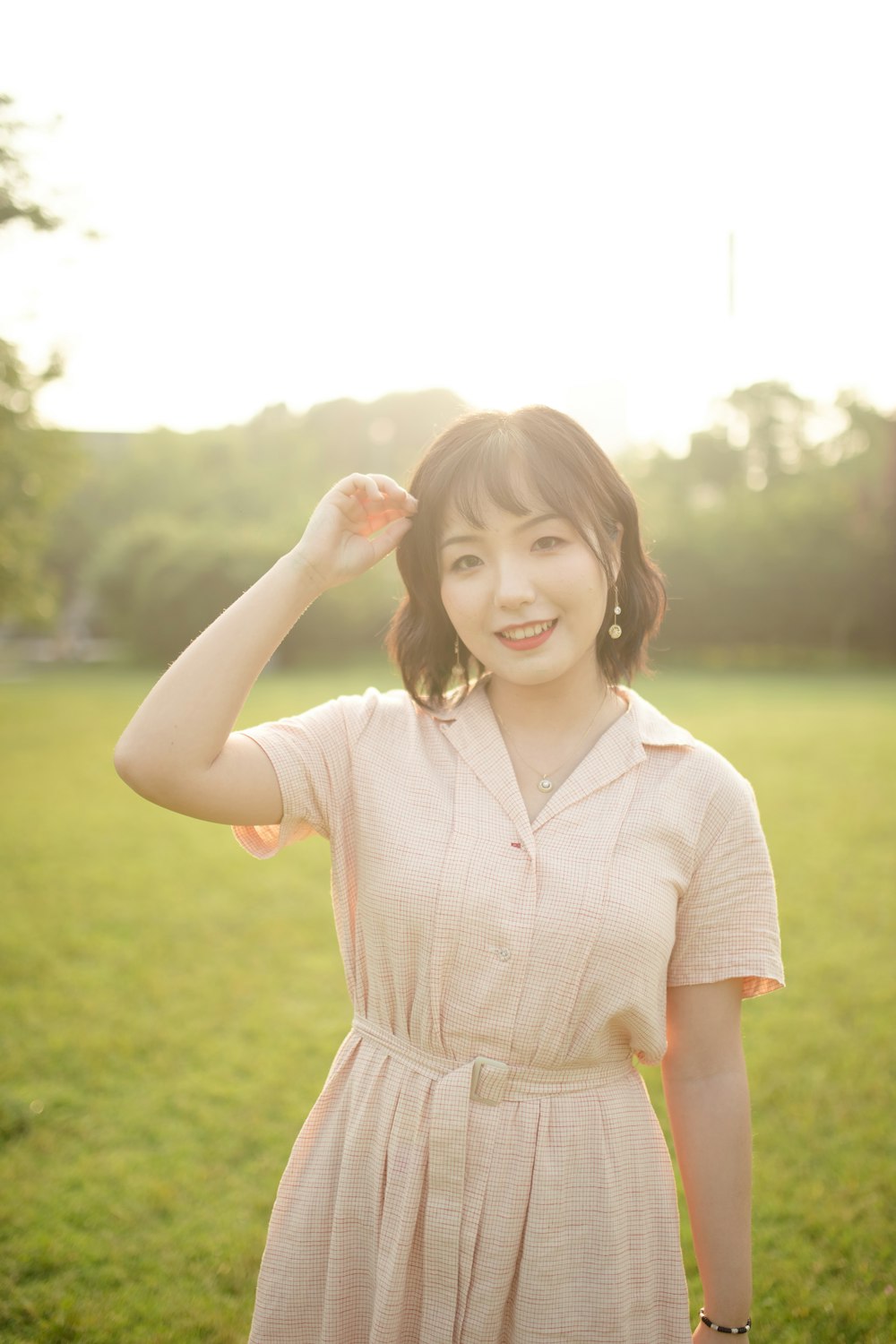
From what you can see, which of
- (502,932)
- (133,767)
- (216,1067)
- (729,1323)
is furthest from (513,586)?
(216,1067)

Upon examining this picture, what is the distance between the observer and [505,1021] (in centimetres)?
153

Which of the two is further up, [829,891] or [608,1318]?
[608,1318]

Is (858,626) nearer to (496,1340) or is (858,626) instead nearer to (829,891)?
(829,891)

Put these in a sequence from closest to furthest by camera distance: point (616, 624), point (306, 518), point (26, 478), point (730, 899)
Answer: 1. point (730, 899)
2. point (616, 624)
3. point (26, 478)
4. point (306, 518)

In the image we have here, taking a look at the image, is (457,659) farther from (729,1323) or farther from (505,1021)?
(729,1323)

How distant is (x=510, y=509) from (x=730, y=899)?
2.32ft

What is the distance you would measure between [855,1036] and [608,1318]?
3.58m

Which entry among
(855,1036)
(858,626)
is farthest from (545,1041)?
(858,626)

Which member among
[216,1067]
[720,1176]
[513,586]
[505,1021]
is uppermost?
[513,586]

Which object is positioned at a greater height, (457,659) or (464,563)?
(464,563)

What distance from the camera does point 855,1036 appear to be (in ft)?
15.3

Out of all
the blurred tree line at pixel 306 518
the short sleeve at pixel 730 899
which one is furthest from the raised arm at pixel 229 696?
the blurred tree line at pixel 306 518

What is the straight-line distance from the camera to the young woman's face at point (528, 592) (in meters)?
1.60

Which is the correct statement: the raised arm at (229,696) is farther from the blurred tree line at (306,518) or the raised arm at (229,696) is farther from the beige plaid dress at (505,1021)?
the blurred tree line at (306,518)
